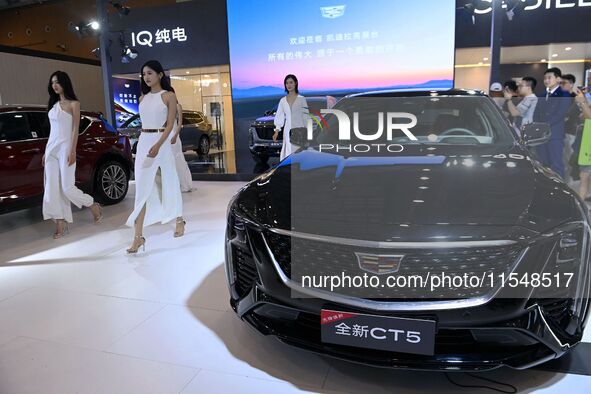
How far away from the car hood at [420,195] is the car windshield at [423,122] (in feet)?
0.74

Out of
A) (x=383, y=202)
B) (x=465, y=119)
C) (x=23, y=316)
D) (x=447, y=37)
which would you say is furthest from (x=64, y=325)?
(x=447, y=37)

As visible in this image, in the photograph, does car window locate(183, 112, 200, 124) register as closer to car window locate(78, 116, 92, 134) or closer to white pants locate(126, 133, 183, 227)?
car window locate(78, 116, 92, 134)

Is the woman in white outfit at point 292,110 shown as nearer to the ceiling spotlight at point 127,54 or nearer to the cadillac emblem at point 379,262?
the cadillac emblem at point 379,262

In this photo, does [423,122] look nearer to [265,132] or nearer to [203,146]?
[265,132]

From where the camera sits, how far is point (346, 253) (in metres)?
1.42

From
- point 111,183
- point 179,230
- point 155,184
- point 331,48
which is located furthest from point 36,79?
point 155,184

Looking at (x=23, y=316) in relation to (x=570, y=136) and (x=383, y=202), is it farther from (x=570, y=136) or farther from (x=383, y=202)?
(x=570, y=136)

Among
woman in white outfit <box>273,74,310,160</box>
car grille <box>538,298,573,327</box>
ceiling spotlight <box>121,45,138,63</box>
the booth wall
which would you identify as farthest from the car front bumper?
the booth wall

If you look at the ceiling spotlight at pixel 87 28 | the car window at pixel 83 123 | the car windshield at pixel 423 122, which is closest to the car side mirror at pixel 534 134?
A: the car windshield at pixel 423 122

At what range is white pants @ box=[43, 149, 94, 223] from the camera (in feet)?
12.3

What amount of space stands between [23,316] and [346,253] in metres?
1.92

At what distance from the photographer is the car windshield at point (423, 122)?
2344mm

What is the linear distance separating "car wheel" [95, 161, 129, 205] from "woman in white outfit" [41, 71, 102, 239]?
3.94 ft

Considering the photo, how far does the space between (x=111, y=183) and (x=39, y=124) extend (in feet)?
3.52
